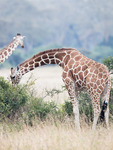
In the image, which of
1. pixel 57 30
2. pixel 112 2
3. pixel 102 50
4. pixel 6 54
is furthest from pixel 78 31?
pixel 6 54

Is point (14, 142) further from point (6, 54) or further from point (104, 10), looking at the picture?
point (104, 10)

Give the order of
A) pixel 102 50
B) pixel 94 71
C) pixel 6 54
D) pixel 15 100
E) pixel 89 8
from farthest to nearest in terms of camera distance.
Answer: pixel 89 8 → pixel 102 50 → pixel 6 54 → pixel 15 100 → pixel 94 71

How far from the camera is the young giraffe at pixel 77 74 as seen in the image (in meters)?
8.80

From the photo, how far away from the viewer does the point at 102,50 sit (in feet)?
324

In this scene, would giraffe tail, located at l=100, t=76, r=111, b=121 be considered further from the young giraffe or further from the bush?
the bush

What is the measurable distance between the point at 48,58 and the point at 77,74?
3.87 ft

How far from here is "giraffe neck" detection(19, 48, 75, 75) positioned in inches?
378

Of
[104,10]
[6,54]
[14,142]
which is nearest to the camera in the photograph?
[14,142]

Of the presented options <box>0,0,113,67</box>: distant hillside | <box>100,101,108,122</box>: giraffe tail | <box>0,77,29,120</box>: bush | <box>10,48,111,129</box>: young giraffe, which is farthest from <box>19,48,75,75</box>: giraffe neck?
<box>0,0,113,67</box>: distant hillside

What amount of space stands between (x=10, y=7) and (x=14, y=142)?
121091mm

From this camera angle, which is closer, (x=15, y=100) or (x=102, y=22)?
(x=15, y=100)

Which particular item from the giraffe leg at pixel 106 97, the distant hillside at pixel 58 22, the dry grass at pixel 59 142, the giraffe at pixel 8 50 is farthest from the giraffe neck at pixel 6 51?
the distant hillside at pixel 58 22

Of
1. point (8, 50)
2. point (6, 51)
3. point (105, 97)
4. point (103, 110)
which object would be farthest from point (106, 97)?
point (8, 50)

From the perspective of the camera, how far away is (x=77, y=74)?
9.02 m
